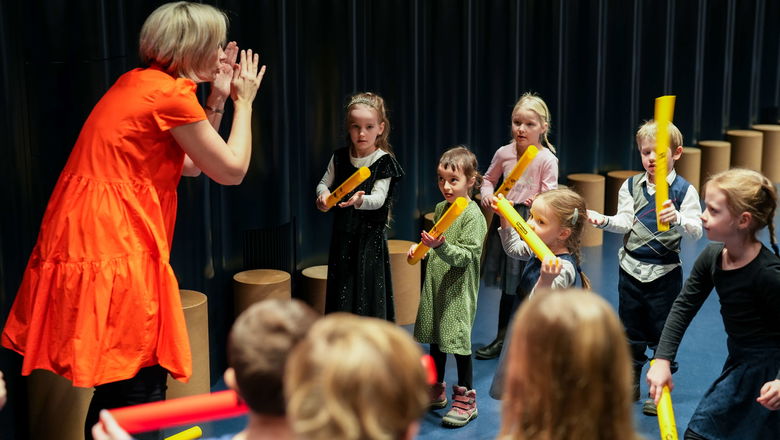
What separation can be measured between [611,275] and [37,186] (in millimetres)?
3551

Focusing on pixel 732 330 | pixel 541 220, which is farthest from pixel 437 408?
pixel 732 330

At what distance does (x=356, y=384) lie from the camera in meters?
1.32

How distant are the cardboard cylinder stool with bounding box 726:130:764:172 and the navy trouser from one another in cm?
482

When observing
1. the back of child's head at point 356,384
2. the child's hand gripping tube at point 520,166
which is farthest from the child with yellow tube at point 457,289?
the back of child's head at point 356,384

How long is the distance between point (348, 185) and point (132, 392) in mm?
1332

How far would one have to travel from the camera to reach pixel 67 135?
3.25 m

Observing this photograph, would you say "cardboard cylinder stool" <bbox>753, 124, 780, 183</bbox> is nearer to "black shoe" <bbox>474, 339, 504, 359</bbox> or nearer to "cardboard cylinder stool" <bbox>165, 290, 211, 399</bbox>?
"black shoe" <bbox>474, 339, 504, 359</bbox>

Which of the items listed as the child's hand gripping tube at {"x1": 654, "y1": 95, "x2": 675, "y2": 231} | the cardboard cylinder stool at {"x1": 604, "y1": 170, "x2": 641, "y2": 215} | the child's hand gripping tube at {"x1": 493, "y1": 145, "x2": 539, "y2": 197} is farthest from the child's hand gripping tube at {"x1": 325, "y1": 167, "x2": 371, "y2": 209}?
the cardboard cylinder stool at {"x1": 604, "y1": 170, "x2": 641, "y2": 215}

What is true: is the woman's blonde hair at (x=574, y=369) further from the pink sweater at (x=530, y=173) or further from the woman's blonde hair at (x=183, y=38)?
the pink sweater at (x=530, y=173)

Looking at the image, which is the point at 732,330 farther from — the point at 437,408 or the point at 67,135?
the point at 67,135

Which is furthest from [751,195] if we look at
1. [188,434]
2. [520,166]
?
[188,434]

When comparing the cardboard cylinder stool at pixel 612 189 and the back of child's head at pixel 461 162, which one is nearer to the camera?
the back of child's head at pixel 461 162

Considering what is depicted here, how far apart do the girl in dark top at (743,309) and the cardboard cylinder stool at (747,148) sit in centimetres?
582

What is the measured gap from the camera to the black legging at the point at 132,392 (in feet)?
8.74
